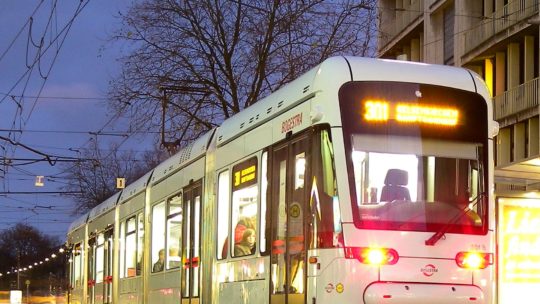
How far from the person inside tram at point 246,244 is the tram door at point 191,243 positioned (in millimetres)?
2241

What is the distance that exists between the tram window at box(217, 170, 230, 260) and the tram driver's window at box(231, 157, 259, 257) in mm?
314

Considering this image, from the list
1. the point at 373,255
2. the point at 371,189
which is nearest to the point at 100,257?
the point at 371,189

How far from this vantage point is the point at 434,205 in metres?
8.79

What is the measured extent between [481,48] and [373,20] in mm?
10580

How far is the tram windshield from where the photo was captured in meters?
8.61

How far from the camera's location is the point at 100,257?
24.0 meters

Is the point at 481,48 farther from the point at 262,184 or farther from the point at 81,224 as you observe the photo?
the point at 262,184

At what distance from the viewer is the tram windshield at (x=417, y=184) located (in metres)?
8.61

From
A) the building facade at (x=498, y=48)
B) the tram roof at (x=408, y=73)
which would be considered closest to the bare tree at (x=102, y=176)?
the building facade at (x=498, y=48)

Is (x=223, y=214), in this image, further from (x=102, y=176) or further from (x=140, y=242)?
(x=102, y=176)

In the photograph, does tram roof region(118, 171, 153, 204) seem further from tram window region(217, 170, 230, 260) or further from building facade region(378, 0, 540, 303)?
building facade region(378, 0, 540, 303)

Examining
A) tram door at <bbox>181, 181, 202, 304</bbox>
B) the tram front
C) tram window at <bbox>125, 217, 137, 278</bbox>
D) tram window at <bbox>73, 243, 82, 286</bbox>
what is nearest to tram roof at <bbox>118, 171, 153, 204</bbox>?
tram window at <bbox>125, 217, 137, 278</bbox>

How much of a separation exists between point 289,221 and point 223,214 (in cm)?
275

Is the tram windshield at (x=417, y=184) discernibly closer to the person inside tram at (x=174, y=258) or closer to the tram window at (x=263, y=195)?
the tram window at (x=263, y=195)
